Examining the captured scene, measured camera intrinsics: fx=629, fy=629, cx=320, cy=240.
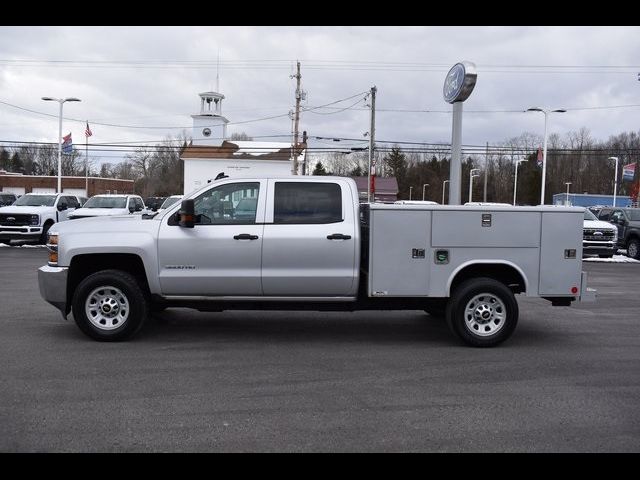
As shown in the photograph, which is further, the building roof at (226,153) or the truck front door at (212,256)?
the building roof at (226,153)

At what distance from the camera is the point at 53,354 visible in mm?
7188

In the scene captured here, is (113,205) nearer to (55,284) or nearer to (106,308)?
(55,284)

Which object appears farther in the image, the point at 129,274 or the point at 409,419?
the point at 129,274

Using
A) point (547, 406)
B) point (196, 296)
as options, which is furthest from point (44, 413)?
point (547, 406)

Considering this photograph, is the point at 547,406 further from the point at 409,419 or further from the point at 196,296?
the point at 196,296

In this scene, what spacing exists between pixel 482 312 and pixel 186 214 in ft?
12.5

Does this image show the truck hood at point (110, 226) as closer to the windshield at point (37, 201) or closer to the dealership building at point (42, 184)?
the windshield at point (37, 201)

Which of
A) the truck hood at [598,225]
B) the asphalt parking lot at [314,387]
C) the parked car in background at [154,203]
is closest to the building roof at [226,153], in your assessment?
the parked car in background at [154,203]

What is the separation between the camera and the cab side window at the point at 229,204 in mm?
7781

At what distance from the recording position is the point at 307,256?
7.66 meters

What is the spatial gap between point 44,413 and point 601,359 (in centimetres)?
600

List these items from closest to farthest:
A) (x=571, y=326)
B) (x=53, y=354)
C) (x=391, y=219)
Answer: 1. (x=53, y=354)
2. (x=391, y=219)
3. (x=571, y=326)

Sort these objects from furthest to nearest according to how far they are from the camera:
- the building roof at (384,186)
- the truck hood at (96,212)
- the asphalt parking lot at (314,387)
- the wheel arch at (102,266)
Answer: the building roof at (384,186) < the truck hood at (96,212) < the wheel arch at (102,266) < the asphalt parking lot at (314,387)

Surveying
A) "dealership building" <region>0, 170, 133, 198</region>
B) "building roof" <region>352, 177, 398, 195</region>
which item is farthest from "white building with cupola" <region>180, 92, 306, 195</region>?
"dealership building" <region>0, 170, 133, 198</region>
